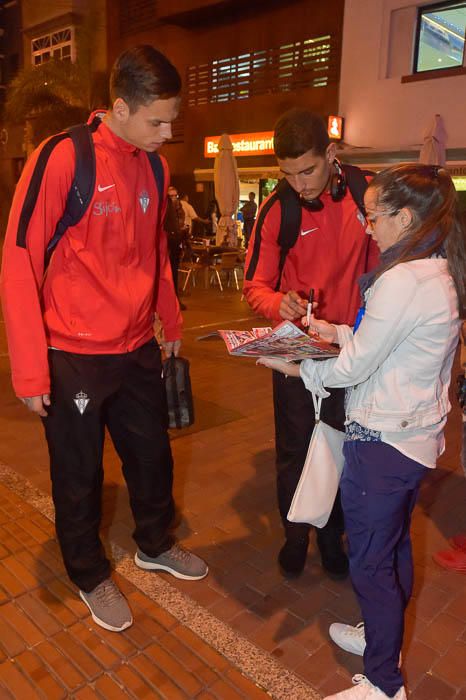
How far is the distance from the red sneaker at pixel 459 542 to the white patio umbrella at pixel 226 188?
10.7 meters

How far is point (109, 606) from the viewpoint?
104 inches

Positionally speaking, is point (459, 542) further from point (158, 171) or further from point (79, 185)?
point (79, 185)

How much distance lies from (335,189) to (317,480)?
51.2 inches

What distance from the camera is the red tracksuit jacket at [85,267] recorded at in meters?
2.20

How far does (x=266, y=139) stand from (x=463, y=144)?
19.9 ft

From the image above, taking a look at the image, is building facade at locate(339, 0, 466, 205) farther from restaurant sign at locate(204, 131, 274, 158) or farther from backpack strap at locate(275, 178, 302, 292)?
backpack strap at locate(275, 178, 302, 292)

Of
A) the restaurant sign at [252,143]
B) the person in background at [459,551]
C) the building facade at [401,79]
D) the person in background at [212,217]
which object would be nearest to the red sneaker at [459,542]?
the person in background at [459,551]

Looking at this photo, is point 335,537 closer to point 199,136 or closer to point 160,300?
point 160,300

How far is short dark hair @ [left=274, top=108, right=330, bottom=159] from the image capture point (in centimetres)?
249

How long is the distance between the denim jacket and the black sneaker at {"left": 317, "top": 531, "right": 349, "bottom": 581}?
1.21 meters

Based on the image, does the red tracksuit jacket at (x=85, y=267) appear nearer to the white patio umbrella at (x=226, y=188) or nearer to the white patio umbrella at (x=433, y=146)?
the white patio umbrella at (x=433, y=146)

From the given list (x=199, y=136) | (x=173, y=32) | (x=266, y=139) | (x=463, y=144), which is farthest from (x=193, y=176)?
(x=463, y=144)

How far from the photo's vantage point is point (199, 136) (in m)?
19.5

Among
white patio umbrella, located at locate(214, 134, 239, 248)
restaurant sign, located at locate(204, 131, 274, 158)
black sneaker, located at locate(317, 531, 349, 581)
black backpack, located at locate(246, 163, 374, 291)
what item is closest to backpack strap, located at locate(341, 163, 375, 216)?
black backpack, located at locate(246, 163, 374, 291)
